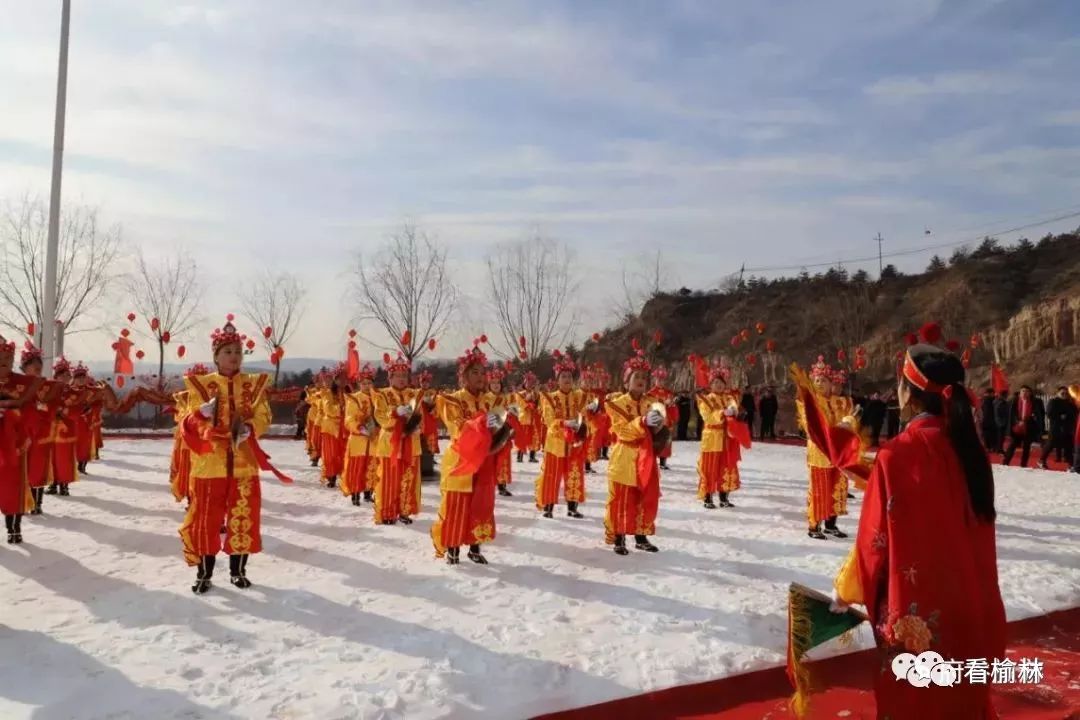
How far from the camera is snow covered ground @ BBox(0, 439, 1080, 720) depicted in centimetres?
394

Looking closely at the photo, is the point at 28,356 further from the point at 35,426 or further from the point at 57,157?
the point at 57,157

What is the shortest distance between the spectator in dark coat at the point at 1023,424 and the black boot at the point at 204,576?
15.3 metres

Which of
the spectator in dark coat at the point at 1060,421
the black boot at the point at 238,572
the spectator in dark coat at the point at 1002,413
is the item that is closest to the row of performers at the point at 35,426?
the black boot at the point at 238,572

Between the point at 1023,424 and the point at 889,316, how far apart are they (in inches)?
1283

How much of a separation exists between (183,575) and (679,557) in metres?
4.34

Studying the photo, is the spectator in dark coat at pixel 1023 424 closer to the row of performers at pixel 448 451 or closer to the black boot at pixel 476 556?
the row of performers at pixel 448 451

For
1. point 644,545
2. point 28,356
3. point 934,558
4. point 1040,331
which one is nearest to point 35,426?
point 28,356

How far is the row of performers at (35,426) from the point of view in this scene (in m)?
6.52

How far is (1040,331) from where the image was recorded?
3259 cm

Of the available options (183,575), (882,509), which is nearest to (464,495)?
(183,575)

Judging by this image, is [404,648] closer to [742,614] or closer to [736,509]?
[742,614]

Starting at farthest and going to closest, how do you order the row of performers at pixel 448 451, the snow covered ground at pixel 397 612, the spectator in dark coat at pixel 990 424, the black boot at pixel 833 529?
1. the spectator in dark coat at pixel 990 424
2. the black boot at pixel 833 529
3. the row of performers at pixel 448 451
4. the snow covered ground at pixel 397 612

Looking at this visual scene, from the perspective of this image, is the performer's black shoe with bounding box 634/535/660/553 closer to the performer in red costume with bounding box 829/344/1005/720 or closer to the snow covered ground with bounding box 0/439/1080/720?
the snow covered ground with bounding box 0/439/1080/720

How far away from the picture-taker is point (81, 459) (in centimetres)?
1190
